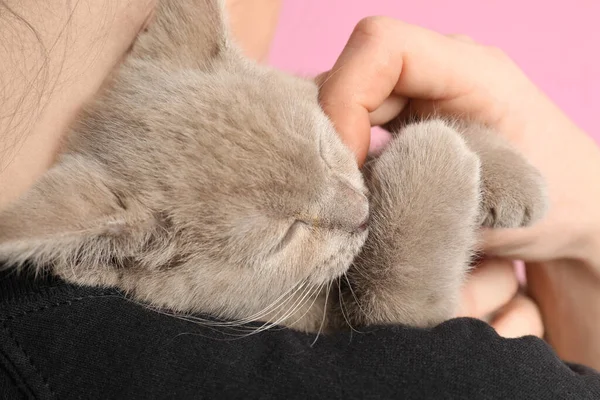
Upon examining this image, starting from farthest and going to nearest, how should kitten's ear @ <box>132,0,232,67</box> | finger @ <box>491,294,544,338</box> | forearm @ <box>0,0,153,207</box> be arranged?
1. finger @ <box>491,294,544,338</box>
2. kitten's ear @ <box>132,0,232,67</box>
3. forearm @ <box>0,0,153,207</box>

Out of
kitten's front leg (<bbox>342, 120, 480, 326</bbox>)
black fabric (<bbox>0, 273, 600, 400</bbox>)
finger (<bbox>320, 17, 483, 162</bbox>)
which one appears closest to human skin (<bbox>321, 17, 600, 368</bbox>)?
finger (<bbox>320, 17, 483, 162</bbox>)

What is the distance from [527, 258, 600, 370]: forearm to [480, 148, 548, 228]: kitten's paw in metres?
0.38

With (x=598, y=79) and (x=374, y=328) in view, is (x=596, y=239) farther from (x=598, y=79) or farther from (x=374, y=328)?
(x=598, y=79)

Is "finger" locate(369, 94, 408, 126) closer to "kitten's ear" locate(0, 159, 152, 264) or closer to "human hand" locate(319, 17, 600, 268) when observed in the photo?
"human hand" locate(319, 17, 600, 268)

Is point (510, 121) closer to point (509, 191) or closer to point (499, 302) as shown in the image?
point (509, 191)

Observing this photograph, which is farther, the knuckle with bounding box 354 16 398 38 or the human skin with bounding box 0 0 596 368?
the knuckle with bounding box 354 16 398 38

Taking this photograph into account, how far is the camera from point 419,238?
812 mm

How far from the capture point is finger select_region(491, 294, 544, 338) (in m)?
1.07

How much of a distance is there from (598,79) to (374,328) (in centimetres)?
157

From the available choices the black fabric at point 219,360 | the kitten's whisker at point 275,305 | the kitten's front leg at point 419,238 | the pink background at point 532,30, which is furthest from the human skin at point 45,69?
the pink background at point 532,30

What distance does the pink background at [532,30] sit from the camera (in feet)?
5.95

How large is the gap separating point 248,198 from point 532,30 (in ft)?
5.00

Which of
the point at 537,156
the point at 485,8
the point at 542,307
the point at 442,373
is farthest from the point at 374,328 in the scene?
the point at 485,8

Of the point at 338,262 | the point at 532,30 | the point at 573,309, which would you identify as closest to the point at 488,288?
the point at 573,309
